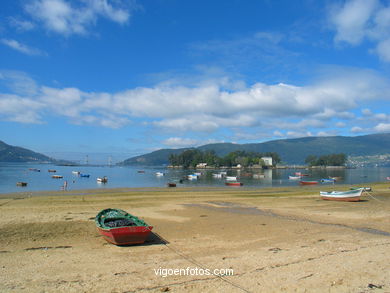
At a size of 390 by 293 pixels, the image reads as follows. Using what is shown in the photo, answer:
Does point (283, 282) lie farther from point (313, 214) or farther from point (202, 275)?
point (313, 214)

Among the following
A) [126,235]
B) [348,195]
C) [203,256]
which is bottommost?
[203,256]

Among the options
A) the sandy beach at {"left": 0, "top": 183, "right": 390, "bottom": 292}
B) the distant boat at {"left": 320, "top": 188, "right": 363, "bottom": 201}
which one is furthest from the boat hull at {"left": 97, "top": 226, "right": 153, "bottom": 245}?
the distant boat at {"left": 320, "top": 188, "right": 363, "bottom": 201}

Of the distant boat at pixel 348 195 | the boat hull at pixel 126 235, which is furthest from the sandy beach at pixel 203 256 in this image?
the distant boat at pixel 348 195

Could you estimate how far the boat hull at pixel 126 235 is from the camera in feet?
49.0

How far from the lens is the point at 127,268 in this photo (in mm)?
11867

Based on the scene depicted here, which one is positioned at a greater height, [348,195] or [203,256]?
[348,195]

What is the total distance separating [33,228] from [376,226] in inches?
839

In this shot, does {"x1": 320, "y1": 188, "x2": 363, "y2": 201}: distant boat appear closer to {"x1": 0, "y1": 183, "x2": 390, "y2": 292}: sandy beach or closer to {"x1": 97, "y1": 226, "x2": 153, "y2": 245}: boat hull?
{"x1": 0, "y1": 183, "x2": 390, "y2": 292}: sandy beach

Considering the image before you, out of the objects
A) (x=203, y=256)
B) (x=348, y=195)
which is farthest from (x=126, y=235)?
(x=348, y=195)

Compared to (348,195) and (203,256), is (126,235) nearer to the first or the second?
(203,256)

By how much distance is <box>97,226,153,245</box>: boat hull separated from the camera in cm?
1493

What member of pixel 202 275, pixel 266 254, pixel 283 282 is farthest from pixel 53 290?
pixel 266 254

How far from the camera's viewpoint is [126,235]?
1501 cm

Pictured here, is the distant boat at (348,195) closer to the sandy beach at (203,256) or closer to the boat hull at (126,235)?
the sandy beach at (203,256)
